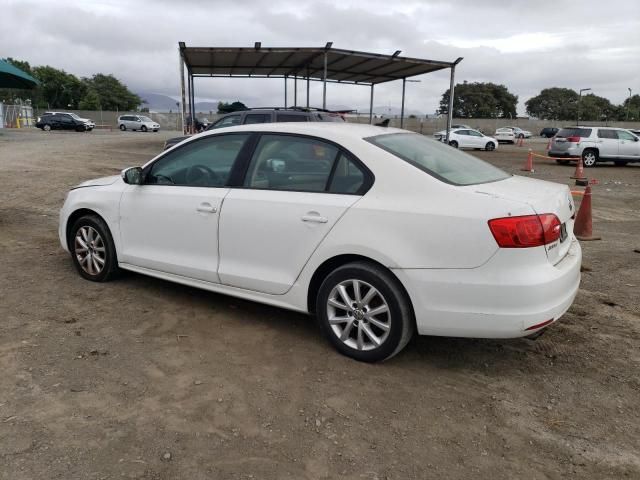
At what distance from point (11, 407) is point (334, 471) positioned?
5.99 feet

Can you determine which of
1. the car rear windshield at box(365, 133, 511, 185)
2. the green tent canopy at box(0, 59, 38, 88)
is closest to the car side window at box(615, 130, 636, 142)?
the car rear windshield at box(365, 133, 511, 185)

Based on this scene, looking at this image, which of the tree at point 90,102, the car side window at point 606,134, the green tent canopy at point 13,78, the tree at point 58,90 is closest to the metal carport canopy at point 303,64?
the car side window at point 606,134

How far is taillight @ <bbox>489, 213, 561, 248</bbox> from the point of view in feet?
9.83

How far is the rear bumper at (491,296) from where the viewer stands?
302cm

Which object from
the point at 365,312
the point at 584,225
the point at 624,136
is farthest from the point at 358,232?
the point at 624,136

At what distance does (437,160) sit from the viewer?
373cm

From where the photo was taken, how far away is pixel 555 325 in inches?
165

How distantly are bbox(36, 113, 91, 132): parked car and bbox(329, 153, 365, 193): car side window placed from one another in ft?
147

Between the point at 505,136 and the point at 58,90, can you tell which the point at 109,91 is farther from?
the point at 505,136

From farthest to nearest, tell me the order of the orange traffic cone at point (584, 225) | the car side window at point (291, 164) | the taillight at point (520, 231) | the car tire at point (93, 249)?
1. the orange traffic cone at point (584, 225)
2. the car tire at point (93, 249)
3. the car side window at point (291, 164)
4. the taillight at point (520, 231)

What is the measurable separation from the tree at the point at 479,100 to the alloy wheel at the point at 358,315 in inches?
3741

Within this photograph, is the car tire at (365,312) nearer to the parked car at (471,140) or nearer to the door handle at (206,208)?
the door handle at (206,208)

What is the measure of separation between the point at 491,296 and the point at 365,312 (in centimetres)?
80

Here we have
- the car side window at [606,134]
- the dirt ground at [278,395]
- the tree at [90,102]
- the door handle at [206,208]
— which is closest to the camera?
the dirt ground at [278,395]
